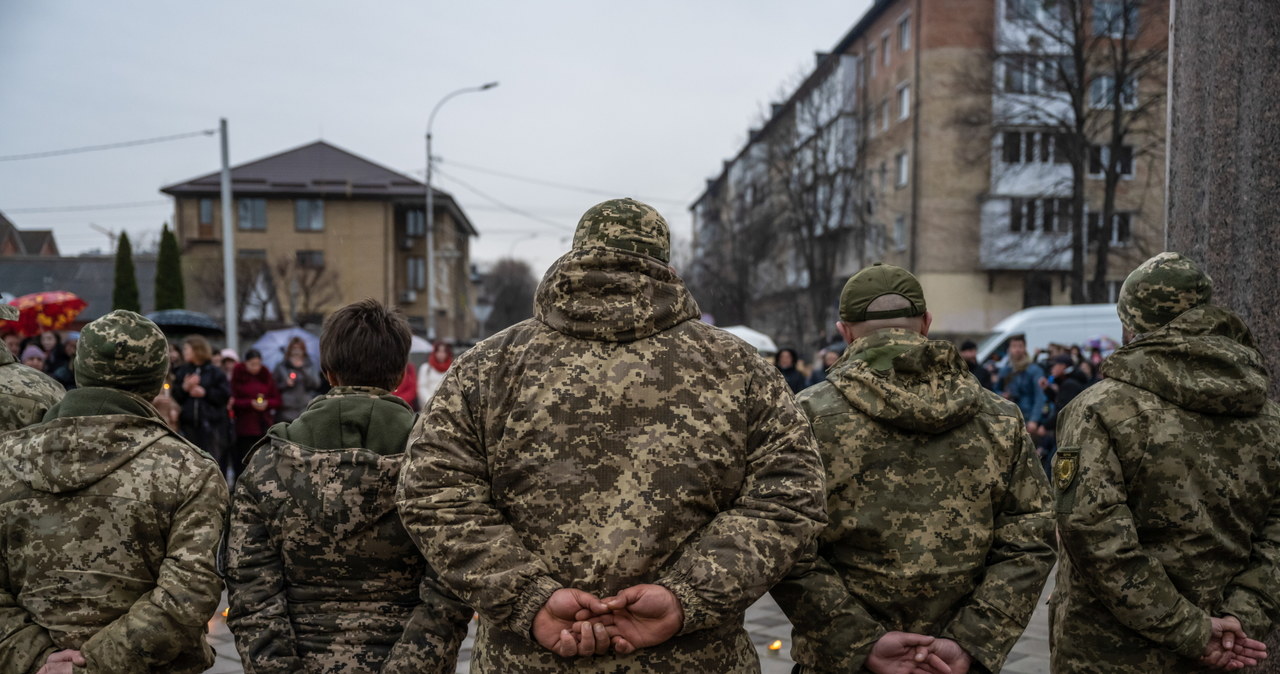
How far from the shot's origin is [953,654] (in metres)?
2.94

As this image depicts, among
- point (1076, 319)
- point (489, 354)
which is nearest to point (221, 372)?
point (489, 354)

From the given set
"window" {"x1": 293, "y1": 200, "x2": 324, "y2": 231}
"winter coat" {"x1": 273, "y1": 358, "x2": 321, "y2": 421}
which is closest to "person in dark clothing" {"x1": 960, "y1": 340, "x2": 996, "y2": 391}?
"winter coat" {"x1": 273, "y1": 358, "x2": 321, "y2": 421}

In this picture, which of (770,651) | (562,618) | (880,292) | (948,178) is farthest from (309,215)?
(562,618)

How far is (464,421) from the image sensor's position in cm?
261

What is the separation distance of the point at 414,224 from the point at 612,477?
57.3 metres

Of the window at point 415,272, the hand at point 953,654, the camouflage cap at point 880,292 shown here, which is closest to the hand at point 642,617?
the hand at point 953,654

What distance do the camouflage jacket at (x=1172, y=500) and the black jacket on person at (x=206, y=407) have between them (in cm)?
950

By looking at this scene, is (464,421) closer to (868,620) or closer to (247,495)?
(247,495)

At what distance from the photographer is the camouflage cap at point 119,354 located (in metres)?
3.10

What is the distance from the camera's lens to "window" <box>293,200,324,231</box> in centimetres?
5469

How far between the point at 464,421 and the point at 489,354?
0.18 m

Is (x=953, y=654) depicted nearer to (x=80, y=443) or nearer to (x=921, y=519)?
(x=921, y=519)

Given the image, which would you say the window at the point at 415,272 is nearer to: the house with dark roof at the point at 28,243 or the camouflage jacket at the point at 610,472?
the house with dark roof at the point at 28,243

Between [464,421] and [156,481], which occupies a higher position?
[464,421]
